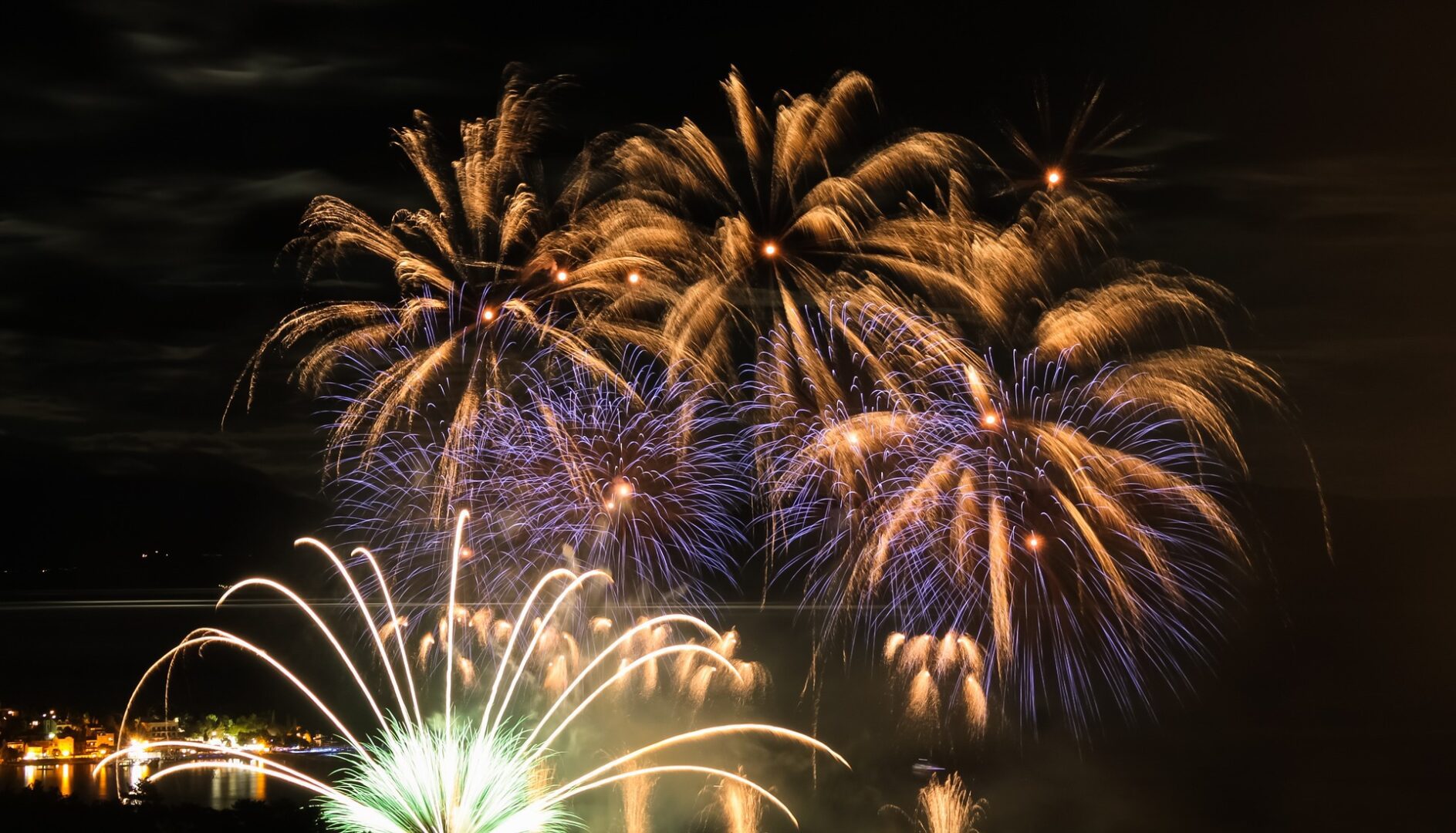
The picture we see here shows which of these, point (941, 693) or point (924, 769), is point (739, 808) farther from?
point (941, 693)

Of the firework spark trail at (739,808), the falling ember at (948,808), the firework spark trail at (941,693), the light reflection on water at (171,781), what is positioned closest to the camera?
the light reflection on water at (171,781)

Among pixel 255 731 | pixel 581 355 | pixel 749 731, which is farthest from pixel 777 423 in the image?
pixel 749 731

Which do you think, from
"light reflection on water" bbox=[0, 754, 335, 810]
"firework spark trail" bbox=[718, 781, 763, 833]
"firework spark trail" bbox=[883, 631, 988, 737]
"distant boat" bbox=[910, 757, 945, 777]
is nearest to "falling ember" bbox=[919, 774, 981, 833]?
"distant boat" bbox=[910, 757, 945, 777]

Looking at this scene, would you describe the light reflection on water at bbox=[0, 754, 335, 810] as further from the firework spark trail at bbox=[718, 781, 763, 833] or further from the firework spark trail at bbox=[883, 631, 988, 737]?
the firework spark trail at bbox=[883, 631, 988, 737]

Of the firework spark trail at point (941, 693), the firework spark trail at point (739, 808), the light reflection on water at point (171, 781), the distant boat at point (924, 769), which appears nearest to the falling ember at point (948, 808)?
the distant boat at point (924, 769)

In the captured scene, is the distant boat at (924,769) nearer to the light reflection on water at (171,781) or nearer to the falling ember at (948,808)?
the falling ember at (948,808)

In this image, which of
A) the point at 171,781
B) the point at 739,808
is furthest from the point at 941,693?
the point at 171,781

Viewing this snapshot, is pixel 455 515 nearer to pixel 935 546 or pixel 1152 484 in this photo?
pixel 935 546

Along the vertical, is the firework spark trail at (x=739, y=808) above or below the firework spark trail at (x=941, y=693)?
below
